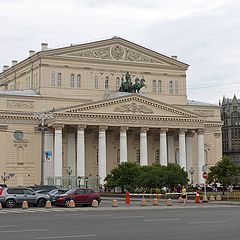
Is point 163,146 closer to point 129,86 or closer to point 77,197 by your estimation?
point 129,86

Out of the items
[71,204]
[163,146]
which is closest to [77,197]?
[71,204]

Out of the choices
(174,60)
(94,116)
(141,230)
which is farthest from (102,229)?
(174,60)

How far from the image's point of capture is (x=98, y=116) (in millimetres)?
87062

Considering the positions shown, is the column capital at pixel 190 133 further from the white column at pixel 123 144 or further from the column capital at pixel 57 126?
the column capital at pixel 57 126

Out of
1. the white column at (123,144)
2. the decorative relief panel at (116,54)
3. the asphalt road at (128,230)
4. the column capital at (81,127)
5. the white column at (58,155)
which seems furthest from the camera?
the decorative relief panel at (116,54)

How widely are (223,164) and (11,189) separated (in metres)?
32.0

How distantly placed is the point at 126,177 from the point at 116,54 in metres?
28.1

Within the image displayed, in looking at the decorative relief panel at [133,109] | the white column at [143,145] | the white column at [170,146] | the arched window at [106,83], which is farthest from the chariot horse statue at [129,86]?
the white column at [170,146]

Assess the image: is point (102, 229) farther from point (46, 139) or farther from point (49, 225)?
point (46, 139)

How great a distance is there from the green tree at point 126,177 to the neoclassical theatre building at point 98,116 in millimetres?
6046

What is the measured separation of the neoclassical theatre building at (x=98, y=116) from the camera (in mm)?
86625

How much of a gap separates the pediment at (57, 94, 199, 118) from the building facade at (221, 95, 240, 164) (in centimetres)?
4619

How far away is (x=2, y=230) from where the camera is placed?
906 inches

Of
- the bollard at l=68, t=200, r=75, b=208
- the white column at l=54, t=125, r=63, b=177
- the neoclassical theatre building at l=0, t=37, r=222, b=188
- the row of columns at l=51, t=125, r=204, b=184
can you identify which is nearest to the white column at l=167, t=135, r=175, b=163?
the neoclassical theatre building at l=0, t=37, r=222, b=188
